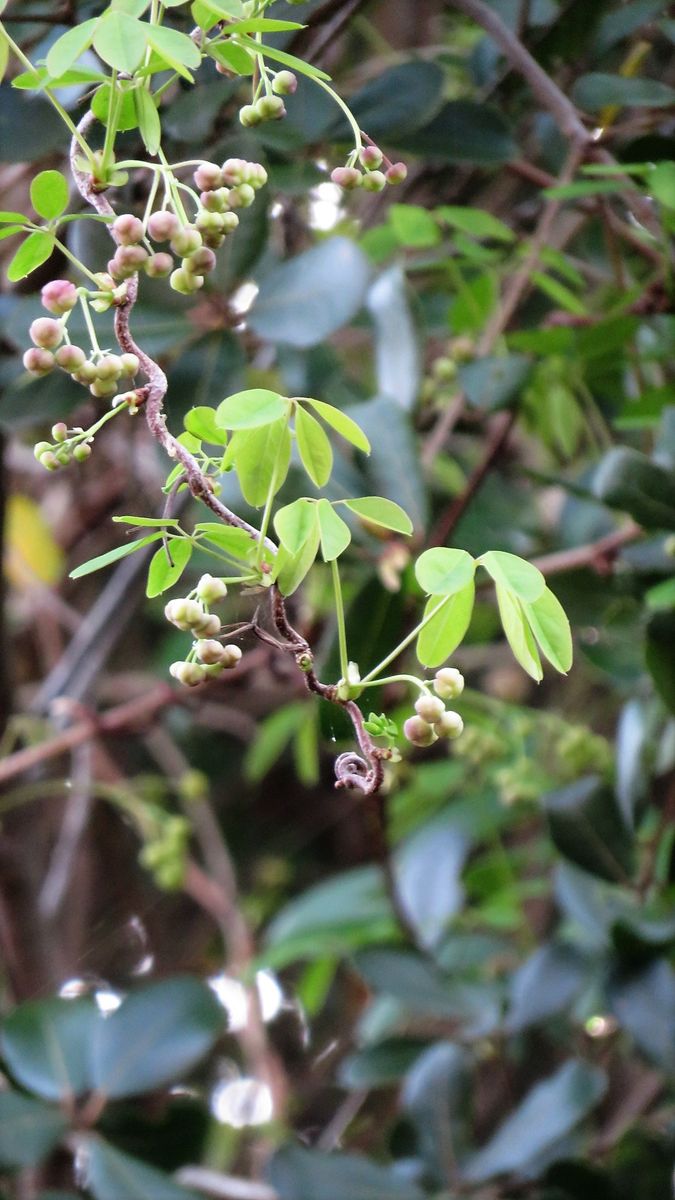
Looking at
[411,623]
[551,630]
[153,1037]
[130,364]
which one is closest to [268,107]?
[130,364]

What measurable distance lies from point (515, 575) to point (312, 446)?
0.08 metres

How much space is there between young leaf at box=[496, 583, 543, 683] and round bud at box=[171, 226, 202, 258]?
0.15m

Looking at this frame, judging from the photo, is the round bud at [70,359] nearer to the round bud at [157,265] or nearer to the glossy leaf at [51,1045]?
the round bud at [157,265]

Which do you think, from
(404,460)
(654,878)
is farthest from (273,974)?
(404,460)

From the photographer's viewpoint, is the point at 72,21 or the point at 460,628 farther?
the point at 72,21

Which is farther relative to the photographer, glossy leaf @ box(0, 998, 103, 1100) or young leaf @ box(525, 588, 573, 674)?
glossy leaf @ box(0, 998, 103, 1100)

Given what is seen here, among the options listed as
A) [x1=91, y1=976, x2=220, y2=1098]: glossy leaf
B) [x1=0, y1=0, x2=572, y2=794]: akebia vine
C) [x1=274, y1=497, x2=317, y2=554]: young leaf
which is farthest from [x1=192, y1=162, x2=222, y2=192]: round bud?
[x1=91, y1=976, x2=220, y2=1098]: glossy leaf

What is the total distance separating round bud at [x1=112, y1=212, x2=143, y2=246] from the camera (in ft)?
1.21

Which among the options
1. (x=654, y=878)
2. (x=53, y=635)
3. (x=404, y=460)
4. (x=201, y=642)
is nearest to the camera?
(x=201, y=642)

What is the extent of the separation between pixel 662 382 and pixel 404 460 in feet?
0.92

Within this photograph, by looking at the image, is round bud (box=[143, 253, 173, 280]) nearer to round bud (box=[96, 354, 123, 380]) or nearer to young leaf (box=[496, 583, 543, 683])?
round bud (box=[96, 354, 123, 380])

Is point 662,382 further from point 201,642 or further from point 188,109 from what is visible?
point 201,642

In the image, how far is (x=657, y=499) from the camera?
72 centimetres

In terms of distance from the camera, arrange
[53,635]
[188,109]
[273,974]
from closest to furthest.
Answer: [188,109], [273,974], [53,635]
